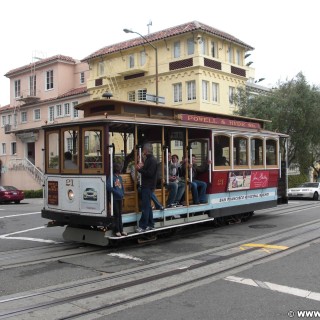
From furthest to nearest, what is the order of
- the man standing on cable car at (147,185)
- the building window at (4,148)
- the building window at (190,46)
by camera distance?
the building window at (4,148), the building window at (190,46), the man standing on cable car at (147,185)

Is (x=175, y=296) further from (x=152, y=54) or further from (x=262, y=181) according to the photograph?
(x=152, y=54)

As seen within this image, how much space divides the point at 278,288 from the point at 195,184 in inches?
207

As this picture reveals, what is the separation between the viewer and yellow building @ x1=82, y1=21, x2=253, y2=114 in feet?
101

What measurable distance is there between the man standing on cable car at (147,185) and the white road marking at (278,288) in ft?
9.93

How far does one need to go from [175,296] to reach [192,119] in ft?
20.0

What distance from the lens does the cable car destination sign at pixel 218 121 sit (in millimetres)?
11132

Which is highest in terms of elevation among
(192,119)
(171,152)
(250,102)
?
(250,102)

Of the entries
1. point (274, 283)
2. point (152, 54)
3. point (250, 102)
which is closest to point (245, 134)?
point (274, 283)

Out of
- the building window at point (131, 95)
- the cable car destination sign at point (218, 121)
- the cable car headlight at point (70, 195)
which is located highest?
the building window at point (131, 95)

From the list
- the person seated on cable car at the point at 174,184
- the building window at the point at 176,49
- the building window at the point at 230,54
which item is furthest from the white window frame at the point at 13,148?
the person seated on cable car at the point at 174,184

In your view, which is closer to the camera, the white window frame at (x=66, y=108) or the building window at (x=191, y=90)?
the building window at (x=191, y=90)

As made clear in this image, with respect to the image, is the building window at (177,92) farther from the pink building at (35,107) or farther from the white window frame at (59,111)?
the white window frame at (59,111)

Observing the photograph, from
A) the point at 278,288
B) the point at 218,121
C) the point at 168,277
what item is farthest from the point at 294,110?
the point at 278,288

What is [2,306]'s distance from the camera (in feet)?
18.5
